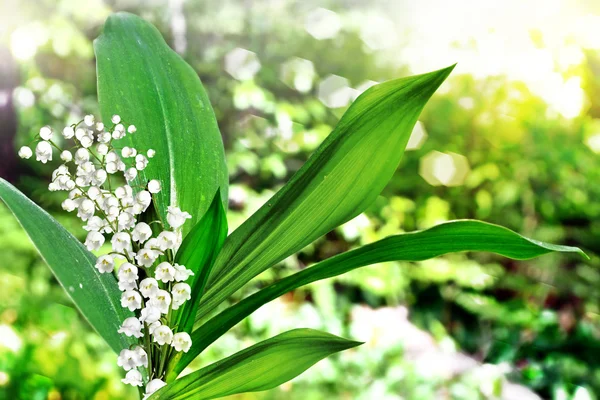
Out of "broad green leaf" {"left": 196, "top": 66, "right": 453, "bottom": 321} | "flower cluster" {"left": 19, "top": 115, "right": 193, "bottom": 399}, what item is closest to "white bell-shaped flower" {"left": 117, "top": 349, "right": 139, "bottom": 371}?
"flower cluster" {"left": 19, "top": 115, "right": 193, "bottom": 399}

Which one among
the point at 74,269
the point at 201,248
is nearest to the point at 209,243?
the point at 201,248

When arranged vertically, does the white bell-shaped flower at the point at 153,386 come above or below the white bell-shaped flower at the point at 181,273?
below

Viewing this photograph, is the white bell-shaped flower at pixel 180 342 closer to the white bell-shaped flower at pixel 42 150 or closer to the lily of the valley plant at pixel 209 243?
the lily of the valley plant at pixel 209 243

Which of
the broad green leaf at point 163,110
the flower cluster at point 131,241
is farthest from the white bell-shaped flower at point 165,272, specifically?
the broad green leaf at point 163,110

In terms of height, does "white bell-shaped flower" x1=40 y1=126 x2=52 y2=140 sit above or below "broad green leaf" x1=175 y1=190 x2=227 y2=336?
above

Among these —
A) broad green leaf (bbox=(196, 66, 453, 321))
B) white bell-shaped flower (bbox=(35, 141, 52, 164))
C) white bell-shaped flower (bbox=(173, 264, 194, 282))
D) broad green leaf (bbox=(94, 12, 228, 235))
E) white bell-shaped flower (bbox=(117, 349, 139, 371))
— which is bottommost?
white bell-shaped flower (bbox=(117, 349, 139, 371))

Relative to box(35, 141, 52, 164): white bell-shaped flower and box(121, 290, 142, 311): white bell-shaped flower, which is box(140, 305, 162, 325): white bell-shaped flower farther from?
box(35, 141, 52, 164): white bell-shaped flower

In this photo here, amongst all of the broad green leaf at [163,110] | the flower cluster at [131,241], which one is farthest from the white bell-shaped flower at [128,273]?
the broad green leaf at [163,110]

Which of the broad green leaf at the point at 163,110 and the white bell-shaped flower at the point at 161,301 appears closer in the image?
the white bell-shaped flower at the point at 161,301

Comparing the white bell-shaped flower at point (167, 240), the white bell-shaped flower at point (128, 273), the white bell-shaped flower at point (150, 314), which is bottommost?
the white bell-shaped flower at point (150, 314)
